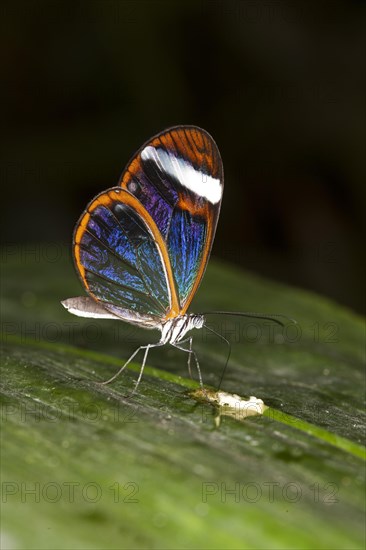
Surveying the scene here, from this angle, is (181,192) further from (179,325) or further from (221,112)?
(221,112)

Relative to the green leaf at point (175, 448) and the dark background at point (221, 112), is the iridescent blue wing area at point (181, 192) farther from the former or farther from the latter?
the dark background at point (221, 112)

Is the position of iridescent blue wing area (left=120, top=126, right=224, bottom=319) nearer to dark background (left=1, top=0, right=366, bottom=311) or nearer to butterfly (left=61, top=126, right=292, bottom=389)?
butterfly (left=61, top=126, right=292, bottom=389)

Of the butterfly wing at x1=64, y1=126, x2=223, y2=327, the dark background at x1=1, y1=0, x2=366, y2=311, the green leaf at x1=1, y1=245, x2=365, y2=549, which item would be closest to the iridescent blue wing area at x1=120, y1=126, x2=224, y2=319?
the butterfly wing at x1=64, y1=126, x2=223, y2=327

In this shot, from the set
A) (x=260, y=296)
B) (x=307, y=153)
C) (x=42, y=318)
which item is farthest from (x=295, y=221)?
(x=42, y=318)

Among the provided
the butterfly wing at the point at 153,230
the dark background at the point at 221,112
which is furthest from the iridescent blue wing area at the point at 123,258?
the dark background at the point at 221,112

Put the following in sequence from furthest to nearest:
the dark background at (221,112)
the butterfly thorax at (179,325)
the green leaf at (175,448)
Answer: the dark background at (221,112)
the butterfly thorax at (179,325)
the green leaf at (175,448)

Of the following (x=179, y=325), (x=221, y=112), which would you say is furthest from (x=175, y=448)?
(x=221, y=112)
